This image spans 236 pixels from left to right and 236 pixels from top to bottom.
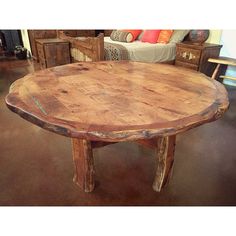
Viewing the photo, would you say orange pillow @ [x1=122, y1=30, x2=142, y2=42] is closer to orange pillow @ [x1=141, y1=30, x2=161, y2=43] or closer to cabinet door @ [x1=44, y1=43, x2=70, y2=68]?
orange pillow @ [x1=141, y1=30, x2=161, y2=43]

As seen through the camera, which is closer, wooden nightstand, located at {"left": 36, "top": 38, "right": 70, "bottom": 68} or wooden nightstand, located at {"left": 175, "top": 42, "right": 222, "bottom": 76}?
wooden nightstand, located at {"left": 175, "top": 42, "right": 222, "bottom": 76}

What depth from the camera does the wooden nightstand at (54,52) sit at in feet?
11.6

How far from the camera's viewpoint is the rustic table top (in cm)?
86

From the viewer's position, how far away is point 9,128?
2.32 m

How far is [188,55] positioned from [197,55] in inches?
5.5

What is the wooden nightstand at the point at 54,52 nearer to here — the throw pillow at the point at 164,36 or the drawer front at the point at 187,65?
the throw pillow at the point at 164,36

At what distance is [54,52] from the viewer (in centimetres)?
360

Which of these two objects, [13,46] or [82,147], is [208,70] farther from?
[13,46]

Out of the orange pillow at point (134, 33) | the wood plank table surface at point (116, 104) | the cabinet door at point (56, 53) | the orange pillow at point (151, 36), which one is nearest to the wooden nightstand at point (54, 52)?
the cabinet door at point (56, 53)

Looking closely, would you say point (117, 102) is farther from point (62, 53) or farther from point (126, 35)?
point (62, 53)

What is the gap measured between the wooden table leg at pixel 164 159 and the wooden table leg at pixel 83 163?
1.40ft

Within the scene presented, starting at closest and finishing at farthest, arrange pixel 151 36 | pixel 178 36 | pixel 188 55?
pixel 188 55 < pixel 178 36 < pixel 151 36

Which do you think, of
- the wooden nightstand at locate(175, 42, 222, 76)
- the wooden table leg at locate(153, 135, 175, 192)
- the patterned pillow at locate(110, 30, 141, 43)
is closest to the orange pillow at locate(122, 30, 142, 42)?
the patterned pillow at locate(110, 30, 141, 43)

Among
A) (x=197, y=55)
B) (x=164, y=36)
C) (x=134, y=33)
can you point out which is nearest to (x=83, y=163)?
(x=197, y=55)
